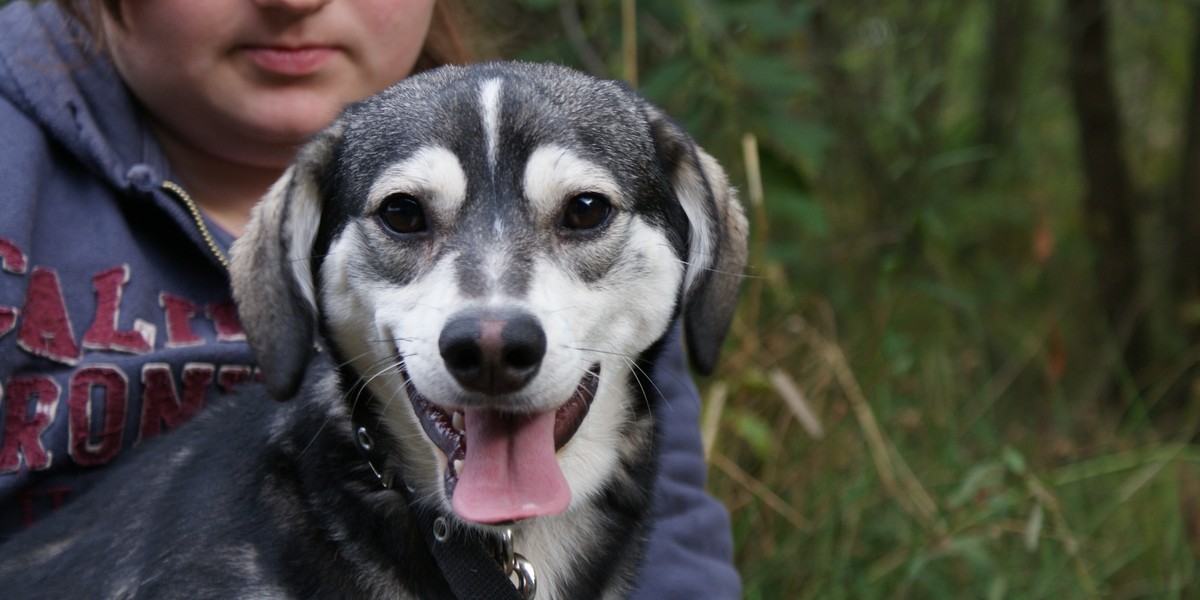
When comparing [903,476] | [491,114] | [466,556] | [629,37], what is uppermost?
[629,37]

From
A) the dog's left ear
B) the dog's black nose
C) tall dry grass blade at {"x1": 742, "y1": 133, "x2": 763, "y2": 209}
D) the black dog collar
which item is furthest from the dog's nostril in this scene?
tall dry grass blade at {"x1": 742, "y1": 133, "x2": 763, "y2": 209}

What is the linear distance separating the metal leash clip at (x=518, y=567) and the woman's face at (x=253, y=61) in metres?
1.25

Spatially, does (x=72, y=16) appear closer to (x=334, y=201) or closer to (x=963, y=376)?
(x=334, y=201)

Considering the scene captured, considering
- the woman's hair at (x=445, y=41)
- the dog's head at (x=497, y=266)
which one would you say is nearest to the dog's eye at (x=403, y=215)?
the dog's head at (x=497, y=266)

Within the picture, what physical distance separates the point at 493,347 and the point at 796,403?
196 cm

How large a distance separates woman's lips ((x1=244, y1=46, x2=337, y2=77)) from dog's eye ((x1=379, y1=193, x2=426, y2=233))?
78cm

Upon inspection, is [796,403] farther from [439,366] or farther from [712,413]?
[439,366]

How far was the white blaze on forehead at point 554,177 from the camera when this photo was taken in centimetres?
233

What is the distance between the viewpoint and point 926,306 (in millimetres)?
4785

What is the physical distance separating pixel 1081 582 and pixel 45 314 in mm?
2873

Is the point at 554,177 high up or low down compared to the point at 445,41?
down

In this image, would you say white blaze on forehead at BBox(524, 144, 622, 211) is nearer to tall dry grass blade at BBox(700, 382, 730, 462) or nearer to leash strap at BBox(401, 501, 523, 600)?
leash strap at BBox(401, 501, 523, 600)

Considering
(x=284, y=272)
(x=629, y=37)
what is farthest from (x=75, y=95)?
(x=629, y=37)

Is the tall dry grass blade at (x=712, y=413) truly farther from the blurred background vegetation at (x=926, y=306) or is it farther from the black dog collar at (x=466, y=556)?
the black dog collar at (x=466, y=556)
